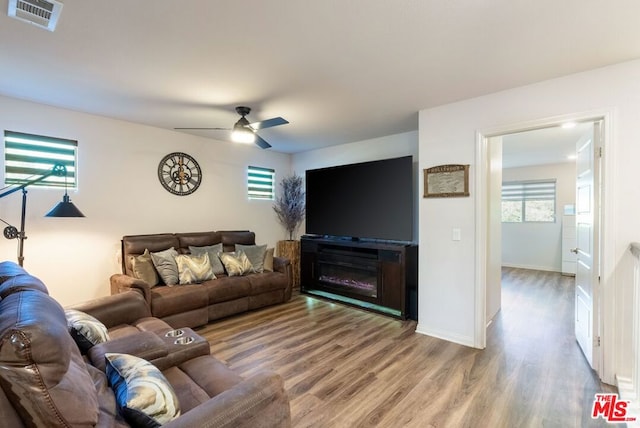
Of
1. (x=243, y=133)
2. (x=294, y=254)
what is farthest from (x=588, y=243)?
(x=294, y=254)

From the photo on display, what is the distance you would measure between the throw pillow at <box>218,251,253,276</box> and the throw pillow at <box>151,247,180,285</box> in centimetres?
66

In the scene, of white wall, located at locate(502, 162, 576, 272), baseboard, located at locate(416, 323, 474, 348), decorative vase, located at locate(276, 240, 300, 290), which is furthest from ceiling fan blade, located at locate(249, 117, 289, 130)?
white wall, located at locate(502, 162, 576, 272)

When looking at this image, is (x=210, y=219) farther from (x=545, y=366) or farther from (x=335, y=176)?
(x=545, y=366)

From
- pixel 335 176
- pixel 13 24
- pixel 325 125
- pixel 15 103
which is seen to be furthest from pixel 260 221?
pixel 13 24

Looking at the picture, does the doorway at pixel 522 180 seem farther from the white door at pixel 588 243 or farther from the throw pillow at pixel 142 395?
the throw pillow at pixel 142 395

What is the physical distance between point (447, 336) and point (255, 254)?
2794mm

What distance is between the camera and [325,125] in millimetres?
4117

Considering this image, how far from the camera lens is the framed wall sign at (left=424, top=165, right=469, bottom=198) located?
3.18 m

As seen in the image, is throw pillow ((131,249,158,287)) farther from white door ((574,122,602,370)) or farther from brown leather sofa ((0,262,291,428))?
white door ((574,122,602,370))

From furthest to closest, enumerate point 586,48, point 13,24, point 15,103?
point 15,103 < point 586,48 < point 13,24

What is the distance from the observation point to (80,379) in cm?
108

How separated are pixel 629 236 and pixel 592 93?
121 cm

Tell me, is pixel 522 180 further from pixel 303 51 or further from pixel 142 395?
pixel 142 395

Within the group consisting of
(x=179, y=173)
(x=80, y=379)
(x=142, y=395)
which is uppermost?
(x=179, y=173)
